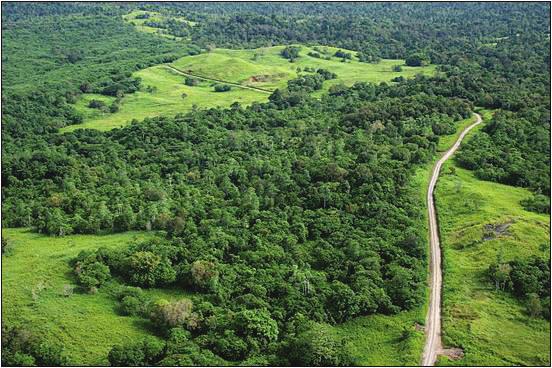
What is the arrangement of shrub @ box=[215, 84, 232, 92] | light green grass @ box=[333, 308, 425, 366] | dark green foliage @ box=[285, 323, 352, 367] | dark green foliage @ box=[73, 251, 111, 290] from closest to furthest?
dark green foliage @ box=[285, 323, 352, 367]
light green grass @ box=[333, 308, 425, 366]
dark green foliage @ box=[73, 251, 111, 290]
shrub @ box=[215, 84, 232, 92]

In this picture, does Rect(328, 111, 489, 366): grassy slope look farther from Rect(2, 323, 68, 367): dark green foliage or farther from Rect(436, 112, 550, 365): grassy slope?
Rect(2, 323, 68, 367): dark green foliage

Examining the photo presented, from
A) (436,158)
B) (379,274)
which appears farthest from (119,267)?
(436,158)

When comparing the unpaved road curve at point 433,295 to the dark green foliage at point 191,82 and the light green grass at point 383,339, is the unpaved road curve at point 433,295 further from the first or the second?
the dark green foliage at point 191,82

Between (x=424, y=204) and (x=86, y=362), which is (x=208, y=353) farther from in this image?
(x=424, y=204)

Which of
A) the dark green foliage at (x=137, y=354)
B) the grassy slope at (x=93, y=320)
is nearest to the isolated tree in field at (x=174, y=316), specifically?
the grassy slope at (x=93, y=320)

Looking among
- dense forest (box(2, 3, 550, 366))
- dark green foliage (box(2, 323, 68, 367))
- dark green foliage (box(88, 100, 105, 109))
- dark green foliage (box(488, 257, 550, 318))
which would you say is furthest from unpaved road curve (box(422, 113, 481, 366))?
dark green foliage (box(88, 100, 105, 109))

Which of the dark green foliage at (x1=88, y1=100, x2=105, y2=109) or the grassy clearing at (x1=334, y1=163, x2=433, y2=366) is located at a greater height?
the grassy clearing at (x1=334, y1=163, x2=433, y2=366)

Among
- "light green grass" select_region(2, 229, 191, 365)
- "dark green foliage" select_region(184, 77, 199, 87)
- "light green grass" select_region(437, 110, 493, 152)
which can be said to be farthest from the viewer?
"dark green foliage" select_region(184, 77, 199, 87)
